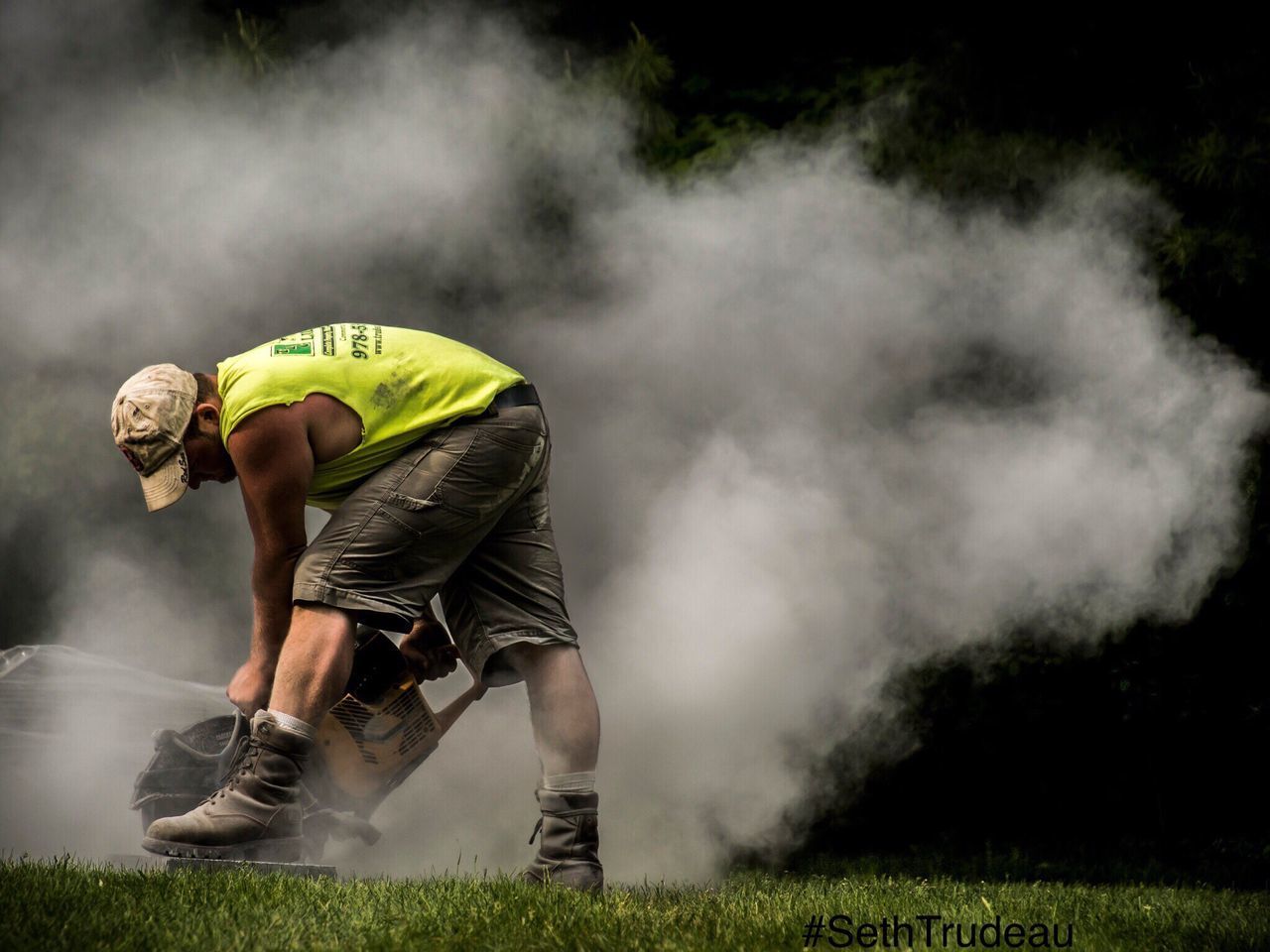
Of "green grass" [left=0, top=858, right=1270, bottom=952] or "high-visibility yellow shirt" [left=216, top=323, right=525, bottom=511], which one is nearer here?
"green grass" [left=0, top=858, right=1270, bottom=952]

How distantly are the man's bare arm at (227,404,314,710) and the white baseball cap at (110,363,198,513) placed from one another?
0.56 feet

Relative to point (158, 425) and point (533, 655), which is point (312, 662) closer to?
point (533, 655)

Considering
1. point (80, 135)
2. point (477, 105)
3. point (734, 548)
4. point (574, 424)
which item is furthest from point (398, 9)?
point (734, 548)

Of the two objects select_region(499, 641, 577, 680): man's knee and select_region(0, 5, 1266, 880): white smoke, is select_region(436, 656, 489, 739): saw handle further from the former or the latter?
select_region(0, 5, 1266, 880): white smoke

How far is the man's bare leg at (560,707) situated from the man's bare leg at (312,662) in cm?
37

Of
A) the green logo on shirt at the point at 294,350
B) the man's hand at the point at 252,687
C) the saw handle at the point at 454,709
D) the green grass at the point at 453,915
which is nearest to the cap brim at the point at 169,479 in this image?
the green logo on shirt at the point at 294,350

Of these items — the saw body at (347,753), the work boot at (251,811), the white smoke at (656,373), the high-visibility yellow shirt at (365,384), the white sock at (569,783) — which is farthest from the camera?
the white smoke at (656,373)

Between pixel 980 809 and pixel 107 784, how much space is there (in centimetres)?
275

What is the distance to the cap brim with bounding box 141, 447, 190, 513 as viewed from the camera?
2.68 m

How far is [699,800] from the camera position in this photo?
432 cm

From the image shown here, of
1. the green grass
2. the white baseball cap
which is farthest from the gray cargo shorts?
the green grass

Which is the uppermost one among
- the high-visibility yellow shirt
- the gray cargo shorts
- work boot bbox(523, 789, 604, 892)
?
the high-visibility yellow shirt

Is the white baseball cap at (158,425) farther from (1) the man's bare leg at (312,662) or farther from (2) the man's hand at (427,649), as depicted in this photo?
(2) the man's hand at (427,649)

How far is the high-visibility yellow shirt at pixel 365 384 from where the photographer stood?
2.58 m
